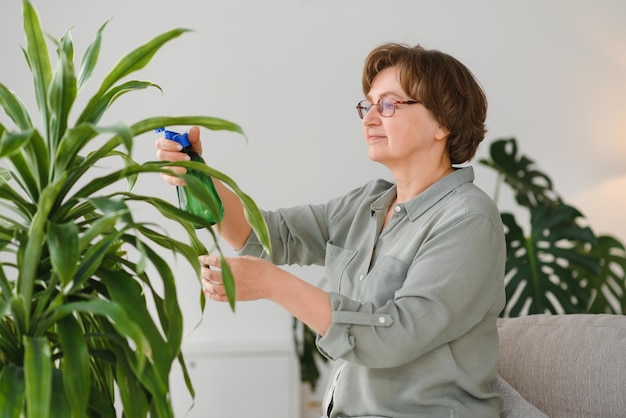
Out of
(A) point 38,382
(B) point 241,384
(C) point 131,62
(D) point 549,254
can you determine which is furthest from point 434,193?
(B) point 241,384

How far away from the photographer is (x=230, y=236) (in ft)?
7.26

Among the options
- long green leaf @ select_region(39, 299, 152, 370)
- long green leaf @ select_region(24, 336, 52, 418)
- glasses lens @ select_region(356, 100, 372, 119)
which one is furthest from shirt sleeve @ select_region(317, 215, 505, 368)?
long green leaf @ select_region(24, 336, 52, 418)

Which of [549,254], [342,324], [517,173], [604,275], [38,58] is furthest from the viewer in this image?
[517,173]

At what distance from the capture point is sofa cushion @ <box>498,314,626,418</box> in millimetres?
1939

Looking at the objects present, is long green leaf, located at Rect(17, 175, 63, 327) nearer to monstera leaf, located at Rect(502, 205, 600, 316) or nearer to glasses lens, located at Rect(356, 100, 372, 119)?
glasses lens, located at Rect(356, 100, 372, 119)

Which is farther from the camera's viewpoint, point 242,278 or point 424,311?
point 424,311

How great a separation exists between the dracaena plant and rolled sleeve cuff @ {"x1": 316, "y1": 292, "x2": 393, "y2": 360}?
12.0 inches

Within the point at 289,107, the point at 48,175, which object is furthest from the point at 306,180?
the point at 48,175

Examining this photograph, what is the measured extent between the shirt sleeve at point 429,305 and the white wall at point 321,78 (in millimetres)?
2571

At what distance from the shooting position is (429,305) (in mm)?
1827

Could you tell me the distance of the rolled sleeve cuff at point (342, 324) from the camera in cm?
179

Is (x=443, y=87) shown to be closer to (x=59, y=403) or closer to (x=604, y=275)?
(x=59, y=403)

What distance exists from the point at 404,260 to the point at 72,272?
2.94ft

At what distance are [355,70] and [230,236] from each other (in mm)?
2484
